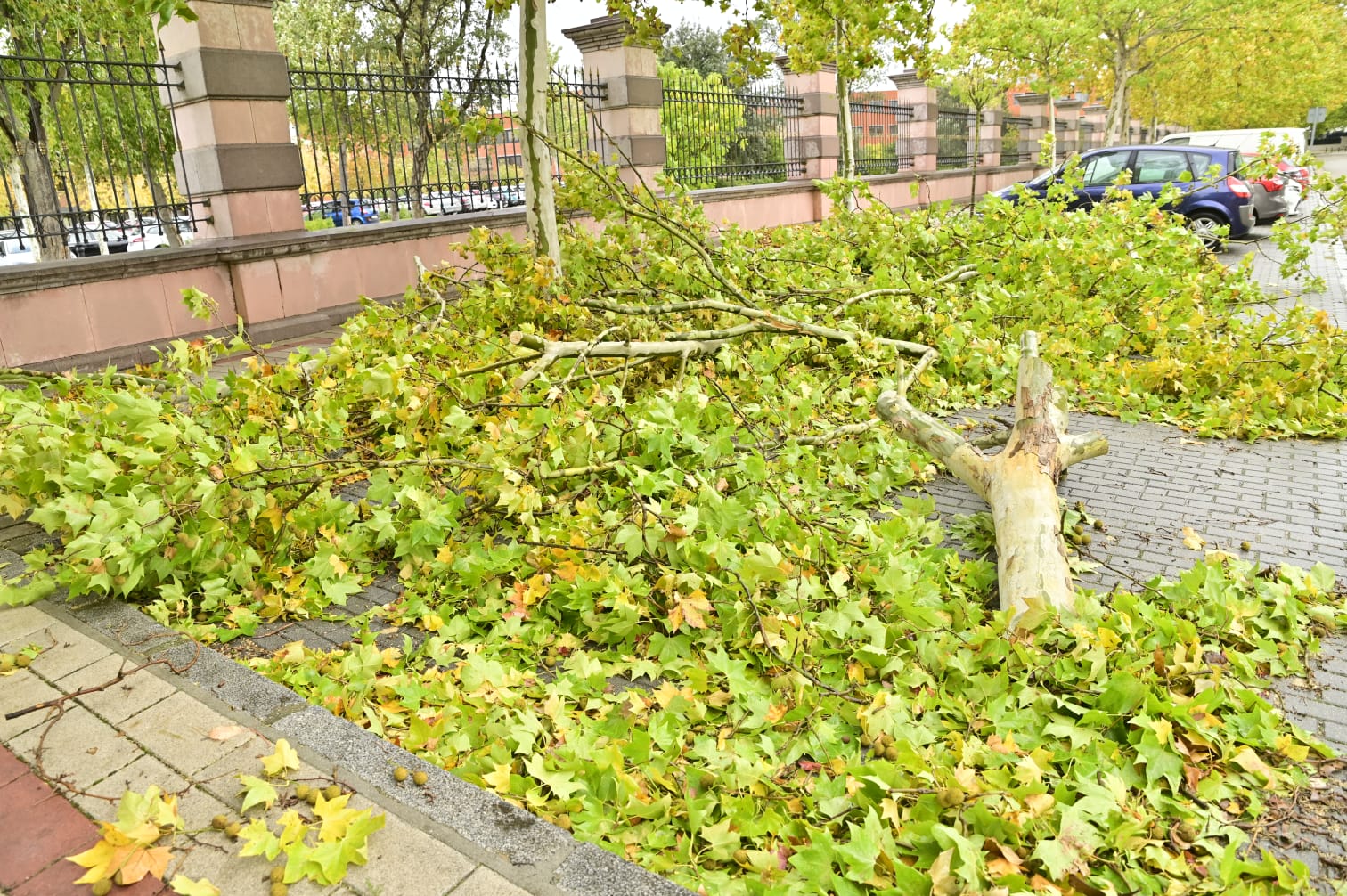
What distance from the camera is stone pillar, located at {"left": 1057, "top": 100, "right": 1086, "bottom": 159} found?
118ft

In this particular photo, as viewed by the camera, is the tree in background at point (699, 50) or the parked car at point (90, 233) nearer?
the parked car at point (90, 233)

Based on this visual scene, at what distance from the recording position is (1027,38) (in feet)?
80.1

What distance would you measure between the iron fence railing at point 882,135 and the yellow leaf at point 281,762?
2069cm

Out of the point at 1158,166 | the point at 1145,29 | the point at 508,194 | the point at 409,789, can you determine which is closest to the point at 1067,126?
the point at 1145,29

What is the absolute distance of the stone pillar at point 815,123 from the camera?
18.2 m

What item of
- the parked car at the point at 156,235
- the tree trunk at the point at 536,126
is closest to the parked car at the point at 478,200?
the parked car at the point at 156,235

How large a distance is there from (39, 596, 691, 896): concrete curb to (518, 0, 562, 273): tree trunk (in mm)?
5153

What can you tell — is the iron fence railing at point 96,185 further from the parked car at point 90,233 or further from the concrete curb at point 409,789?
the concrete curb at point 409,789

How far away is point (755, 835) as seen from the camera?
8.55 ft

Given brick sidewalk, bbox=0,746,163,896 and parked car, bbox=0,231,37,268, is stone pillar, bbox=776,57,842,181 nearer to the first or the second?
parked car, bbox=0,231,37,268

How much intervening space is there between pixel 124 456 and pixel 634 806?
3.11 m

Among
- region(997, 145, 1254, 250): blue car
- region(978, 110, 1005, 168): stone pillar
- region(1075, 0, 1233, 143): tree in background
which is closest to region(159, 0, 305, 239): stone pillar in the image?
region(997, 145, 1254, 250): blue car

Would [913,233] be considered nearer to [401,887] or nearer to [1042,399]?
[1042,399]

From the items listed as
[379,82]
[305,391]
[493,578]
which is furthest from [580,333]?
[379,82]
